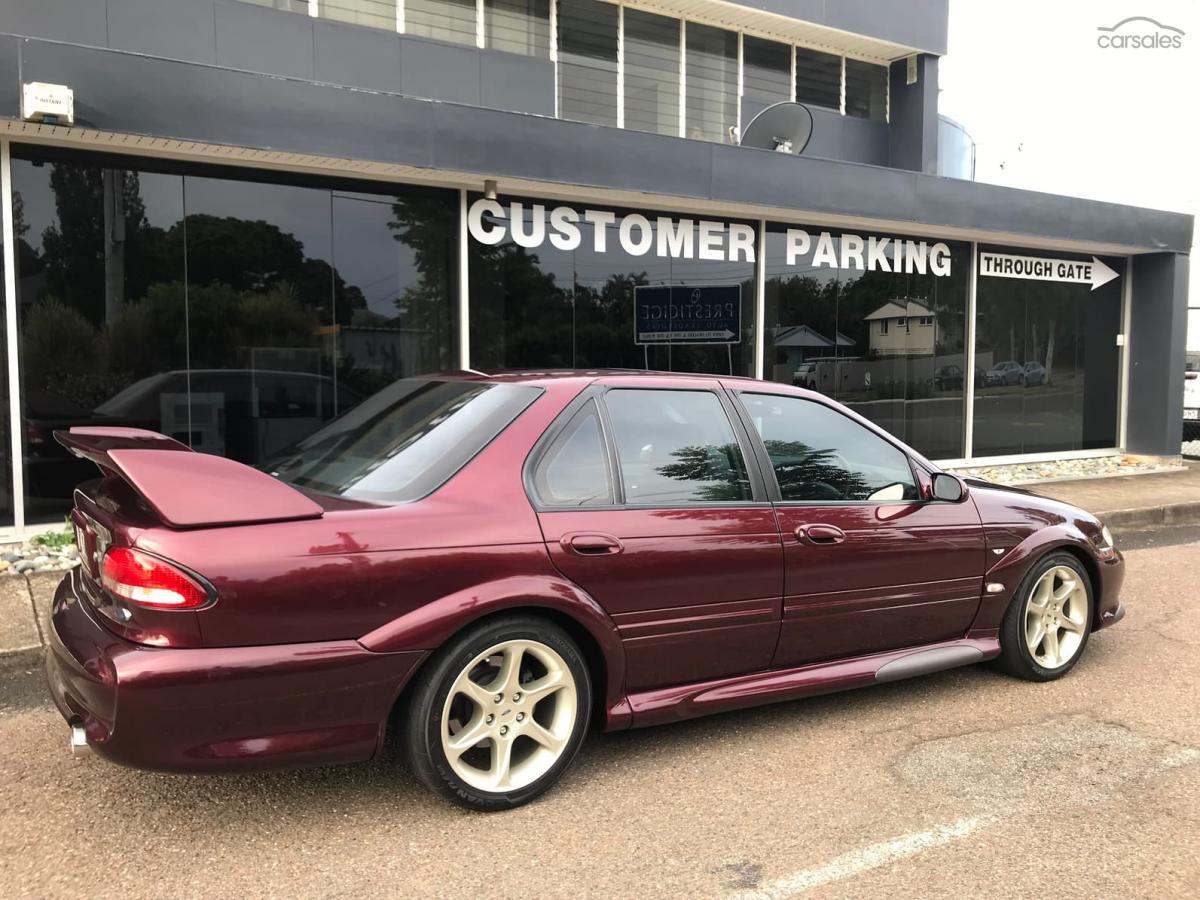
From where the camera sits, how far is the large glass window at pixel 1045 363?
13094mm

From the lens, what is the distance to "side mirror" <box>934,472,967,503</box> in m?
4.30

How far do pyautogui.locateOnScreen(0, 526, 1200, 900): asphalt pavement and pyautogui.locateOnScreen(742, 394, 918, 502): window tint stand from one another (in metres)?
1.04

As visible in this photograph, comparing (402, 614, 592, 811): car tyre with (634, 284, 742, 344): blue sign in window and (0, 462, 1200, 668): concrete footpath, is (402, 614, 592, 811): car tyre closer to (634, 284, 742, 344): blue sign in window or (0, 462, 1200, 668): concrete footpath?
(0, 462, 1200, 668): concrete footpath

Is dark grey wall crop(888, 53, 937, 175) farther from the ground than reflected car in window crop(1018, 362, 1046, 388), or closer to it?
farther from the ground

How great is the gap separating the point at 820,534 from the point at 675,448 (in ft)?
2.34

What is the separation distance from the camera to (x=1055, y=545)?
4660 millimetres

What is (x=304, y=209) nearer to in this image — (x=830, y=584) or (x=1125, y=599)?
(x=830, y=584)

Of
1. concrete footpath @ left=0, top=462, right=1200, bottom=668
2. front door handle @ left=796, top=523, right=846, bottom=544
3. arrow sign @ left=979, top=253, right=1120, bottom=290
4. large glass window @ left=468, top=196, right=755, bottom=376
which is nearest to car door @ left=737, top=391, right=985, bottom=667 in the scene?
front door handle @ left=796, top=523, right=846, bottom=544

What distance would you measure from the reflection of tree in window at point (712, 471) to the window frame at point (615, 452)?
0.03 metres

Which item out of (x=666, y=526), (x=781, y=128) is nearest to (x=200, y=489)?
(x=666, y=526)

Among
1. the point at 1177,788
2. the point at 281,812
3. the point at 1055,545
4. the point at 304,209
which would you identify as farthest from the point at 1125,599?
the point at 304,209

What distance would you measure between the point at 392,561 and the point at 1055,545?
3.40 metres

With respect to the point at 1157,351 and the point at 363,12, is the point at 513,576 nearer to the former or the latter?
the point at 363,12

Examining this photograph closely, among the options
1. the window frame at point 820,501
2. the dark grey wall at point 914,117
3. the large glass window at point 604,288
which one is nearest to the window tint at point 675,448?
the window frame at point 820,501
